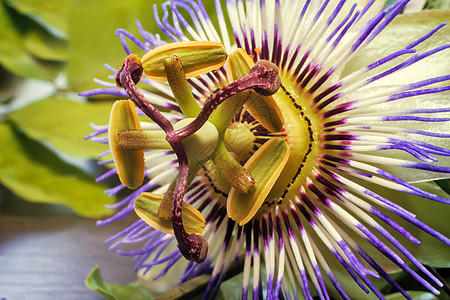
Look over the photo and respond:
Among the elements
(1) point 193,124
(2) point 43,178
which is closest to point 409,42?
(1) point 193,124

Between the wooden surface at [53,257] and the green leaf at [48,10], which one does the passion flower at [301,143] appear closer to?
the wooden surface at [53,257]

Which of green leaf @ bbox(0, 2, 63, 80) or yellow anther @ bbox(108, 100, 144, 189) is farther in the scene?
green leaf @ bbox(0, 2, 63, 80)

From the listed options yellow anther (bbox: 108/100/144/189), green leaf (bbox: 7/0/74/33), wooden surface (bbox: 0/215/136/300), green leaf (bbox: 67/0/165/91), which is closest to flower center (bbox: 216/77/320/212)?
yellow anther (bbox: 108/100/144/189)

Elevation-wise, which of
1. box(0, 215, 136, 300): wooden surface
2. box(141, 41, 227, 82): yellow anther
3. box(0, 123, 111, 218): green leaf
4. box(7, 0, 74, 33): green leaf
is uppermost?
box(141, 41, 227, 82): yellow anther

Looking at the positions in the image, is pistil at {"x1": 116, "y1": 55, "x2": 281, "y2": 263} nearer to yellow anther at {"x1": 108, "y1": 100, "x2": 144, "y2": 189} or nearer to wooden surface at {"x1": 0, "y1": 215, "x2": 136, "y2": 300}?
yellow anther at {"x1": 108, "y1": 100, "x2": 144, "y2": 189}

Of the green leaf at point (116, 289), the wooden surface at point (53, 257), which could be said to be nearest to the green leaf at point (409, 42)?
the green leaf at point (116, 289)

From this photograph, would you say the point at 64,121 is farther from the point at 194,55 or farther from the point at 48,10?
the point at 194,55
